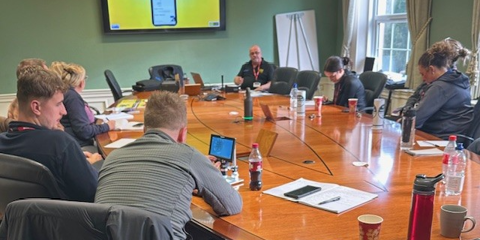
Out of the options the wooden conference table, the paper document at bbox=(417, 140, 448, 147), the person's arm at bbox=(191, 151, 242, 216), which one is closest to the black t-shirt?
the wooden conference table

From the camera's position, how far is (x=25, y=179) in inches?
65.1

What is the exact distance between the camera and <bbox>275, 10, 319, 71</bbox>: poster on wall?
6.48 m

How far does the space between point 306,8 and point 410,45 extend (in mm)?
1799

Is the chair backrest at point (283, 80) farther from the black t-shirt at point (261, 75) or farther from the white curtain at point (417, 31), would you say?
the white curtain at point (417, 31)

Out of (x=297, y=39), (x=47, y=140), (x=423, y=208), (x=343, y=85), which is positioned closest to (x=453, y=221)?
(x=423, y=208)

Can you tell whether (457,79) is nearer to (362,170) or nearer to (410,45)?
(362,170)

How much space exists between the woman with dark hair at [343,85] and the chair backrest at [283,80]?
0.96 meters

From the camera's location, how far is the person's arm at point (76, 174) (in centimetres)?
173

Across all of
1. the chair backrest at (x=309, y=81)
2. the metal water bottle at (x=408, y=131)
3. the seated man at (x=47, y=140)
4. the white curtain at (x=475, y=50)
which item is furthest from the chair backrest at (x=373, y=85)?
the seated man at (x=47, y=140)

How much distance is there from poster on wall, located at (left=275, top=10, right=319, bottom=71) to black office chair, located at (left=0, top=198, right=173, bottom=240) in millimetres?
5502

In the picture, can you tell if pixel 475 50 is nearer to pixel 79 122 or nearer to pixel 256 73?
pixel 256 73

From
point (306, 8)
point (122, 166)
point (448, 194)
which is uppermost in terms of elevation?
point (306, 8)

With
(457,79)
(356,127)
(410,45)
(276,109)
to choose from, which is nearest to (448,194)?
(356,127)

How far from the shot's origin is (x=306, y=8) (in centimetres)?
656
